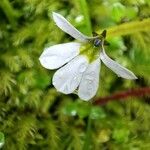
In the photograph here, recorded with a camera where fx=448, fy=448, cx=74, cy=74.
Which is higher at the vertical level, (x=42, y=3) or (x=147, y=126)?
(x=42, y=3)

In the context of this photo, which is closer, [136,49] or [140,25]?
[140,25]

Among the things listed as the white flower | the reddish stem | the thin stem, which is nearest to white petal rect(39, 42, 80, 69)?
the white flower

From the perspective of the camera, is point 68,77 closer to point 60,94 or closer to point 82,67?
point 82,67

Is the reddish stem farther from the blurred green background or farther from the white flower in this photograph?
the white flower

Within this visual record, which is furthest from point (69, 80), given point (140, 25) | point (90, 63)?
point (140, 25)

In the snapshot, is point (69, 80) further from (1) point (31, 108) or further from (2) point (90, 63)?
(1) point (31, 108)

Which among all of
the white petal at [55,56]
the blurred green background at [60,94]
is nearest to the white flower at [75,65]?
the white petal at [55,56]

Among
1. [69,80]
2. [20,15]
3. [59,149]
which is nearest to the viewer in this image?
[69,80]
